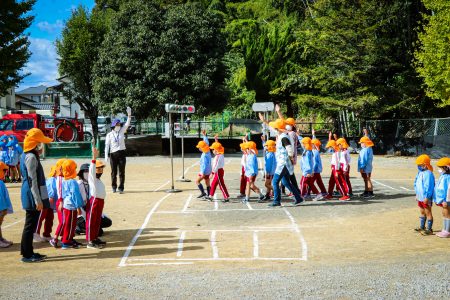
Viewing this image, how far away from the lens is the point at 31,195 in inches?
334

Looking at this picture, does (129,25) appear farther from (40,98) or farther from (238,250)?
(40,98)

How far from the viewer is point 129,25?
112ft

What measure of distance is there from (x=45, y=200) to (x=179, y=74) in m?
24.0

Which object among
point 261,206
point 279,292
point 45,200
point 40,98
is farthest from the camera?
point 40,98

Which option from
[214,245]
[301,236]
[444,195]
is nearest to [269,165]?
[301,236]

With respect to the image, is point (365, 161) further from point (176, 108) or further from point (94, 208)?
point (94, 208)

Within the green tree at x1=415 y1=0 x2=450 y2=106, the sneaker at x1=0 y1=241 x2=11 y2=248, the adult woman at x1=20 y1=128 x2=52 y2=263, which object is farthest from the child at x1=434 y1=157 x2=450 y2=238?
the green tree at x1=415 y1=0 x2=450 y2=106

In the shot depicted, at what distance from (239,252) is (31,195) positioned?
3.58 metres

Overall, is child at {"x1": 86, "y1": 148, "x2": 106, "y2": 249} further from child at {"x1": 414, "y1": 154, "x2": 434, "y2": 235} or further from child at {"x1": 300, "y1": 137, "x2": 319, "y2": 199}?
child at {"x1": 300, "y1": 137, "x2": 319, "y2": 199}

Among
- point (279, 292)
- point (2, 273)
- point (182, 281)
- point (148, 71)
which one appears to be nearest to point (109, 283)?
point (182, 281)

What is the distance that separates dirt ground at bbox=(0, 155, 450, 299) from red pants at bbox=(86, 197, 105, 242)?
14.3 inches

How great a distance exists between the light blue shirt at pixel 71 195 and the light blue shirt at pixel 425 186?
6450 millimetres

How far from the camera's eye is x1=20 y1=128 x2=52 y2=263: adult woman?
839 cm

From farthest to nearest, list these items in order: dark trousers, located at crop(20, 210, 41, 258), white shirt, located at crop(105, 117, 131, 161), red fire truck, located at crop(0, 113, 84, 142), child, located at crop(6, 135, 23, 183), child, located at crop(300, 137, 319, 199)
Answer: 1. red fire truck, located at crop(0, 113, 84, 142)
2. child, located at crop(6, 135, 23, 183)
3. white shirt, located at crop(105, 117, 131, 161)
4. child, located at crop(300, 137, 319, 199)
5. dark trousers, located at crop(20, 210, 41, 258)
